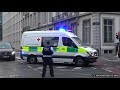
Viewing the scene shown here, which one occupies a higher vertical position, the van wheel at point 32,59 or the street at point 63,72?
the van wheel at point 32,59

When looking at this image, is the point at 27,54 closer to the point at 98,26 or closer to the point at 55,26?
the point at 55,26

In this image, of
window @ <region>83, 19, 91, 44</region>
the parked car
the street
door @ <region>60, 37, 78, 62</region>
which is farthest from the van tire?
window @ <region>83, 19, 91, 44</region>

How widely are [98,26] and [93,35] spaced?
202cm

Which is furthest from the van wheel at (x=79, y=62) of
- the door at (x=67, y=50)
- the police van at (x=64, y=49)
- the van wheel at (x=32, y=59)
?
the van wheel at (x=32, y=59)

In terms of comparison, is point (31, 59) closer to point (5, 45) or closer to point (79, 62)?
point (79, 62)

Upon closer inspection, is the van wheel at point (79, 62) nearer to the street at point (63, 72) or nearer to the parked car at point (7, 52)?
the street at point (63, 72)

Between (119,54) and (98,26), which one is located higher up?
(98,26)

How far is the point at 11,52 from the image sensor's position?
73.2ft

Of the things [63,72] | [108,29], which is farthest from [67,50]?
[108,29]

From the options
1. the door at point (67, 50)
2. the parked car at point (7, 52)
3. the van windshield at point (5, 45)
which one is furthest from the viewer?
the van windshield at point (5, 45)

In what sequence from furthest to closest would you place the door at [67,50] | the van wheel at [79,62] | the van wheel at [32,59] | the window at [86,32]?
1. the window at [86,32]
2. the van wheel at [32,59]
3. the door at [67,50]
4. the van wheel at [79,62]

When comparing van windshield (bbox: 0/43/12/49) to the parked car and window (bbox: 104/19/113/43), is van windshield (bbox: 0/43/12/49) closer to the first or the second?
the parked car

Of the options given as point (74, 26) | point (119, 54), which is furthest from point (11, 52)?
point (119, 54)
